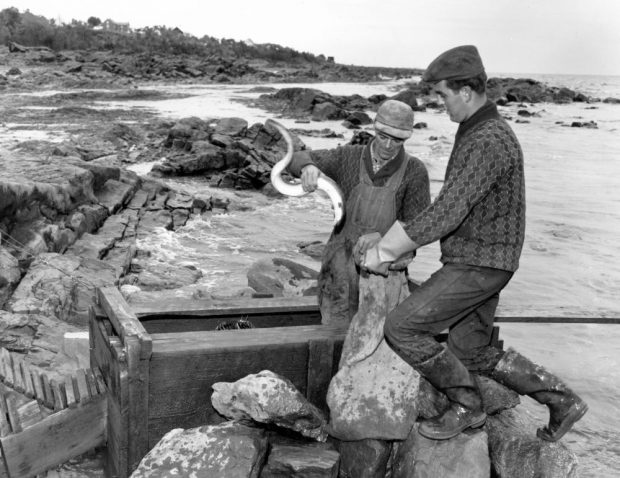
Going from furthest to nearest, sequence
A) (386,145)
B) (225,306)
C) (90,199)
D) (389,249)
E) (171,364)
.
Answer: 1. (90,199)
2. (225,306)
3. (386,145)
4. (171,364)
5. (389,249)

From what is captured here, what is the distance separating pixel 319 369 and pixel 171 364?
89cm

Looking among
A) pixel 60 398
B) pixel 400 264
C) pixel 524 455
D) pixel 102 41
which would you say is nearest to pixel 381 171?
pixel 400 264

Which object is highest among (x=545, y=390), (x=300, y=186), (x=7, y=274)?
(x=300, y=186)

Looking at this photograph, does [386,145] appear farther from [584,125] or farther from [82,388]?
[584,125]

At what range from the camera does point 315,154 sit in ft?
13.9

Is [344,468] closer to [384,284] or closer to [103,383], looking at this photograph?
[384,284]

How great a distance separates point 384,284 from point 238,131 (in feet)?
52.2

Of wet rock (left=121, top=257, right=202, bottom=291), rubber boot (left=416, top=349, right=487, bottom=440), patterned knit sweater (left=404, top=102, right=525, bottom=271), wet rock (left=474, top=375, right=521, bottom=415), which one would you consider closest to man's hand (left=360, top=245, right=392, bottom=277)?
patterned knit sweater (left=404, top=102, right=525, bottom=271)

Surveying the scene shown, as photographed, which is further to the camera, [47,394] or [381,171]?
[381,171]

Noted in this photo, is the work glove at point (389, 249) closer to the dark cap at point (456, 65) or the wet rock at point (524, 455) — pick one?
the dark cap at point (456, 65)

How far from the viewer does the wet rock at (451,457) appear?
3.65 metres

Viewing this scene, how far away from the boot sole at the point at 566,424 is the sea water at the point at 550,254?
1.00 meters

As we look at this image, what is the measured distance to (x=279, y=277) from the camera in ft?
22.3

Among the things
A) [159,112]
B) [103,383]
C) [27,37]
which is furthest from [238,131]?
[27,37]
